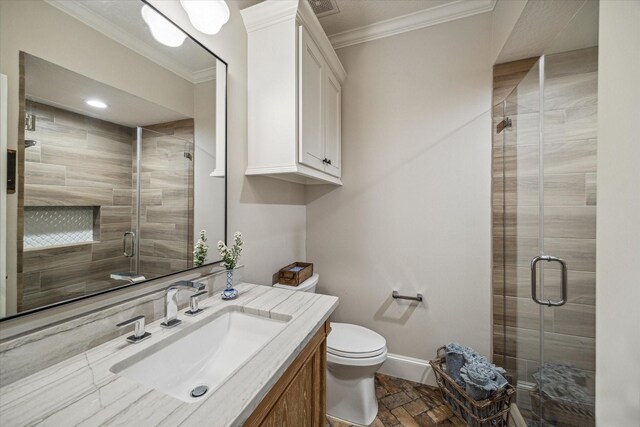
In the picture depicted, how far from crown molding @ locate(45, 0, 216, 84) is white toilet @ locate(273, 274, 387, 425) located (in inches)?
47.9

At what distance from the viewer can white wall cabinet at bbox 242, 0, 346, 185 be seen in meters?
1.27

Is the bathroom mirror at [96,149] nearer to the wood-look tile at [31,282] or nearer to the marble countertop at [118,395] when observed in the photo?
the wood-look tile at [31,282]

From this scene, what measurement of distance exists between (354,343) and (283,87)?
1.56m

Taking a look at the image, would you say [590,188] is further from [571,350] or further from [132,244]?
[132,244]

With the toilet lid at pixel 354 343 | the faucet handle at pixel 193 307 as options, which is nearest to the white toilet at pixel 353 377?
the toilet lid at pixel 354 343

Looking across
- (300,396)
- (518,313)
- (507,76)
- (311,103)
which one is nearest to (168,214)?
(300,396)

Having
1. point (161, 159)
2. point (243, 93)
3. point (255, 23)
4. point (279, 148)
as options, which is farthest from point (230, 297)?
point (255, 23)

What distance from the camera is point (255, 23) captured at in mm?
→ 1343

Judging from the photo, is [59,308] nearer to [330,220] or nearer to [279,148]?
[279,148]

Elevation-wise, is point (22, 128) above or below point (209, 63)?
below

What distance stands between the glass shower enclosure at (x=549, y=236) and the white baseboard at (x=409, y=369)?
0.47m

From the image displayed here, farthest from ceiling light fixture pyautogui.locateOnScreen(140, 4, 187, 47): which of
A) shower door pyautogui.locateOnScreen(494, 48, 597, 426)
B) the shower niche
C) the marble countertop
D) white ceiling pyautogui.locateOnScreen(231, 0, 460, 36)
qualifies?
shower door pyautogui.locateOnScreen(494, 48, 597, 426)

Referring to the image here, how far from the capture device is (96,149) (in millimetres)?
728

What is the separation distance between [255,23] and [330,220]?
56.0 inches
